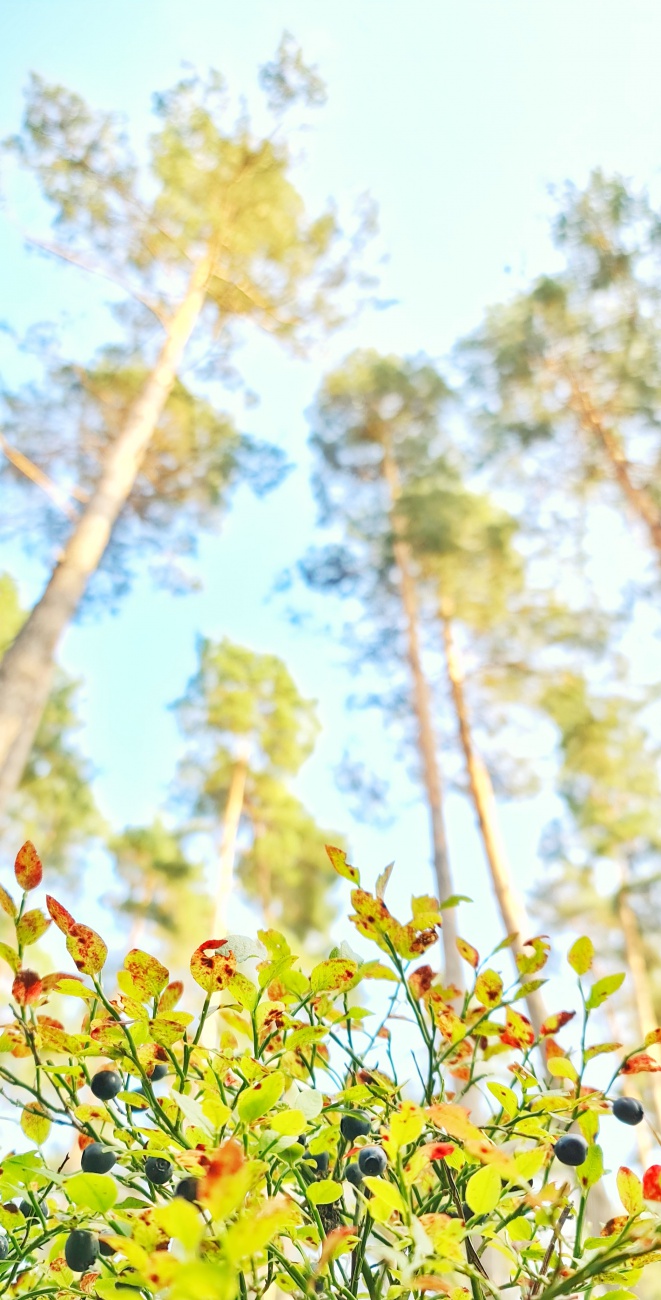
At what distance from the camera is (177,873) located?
56.2 ft

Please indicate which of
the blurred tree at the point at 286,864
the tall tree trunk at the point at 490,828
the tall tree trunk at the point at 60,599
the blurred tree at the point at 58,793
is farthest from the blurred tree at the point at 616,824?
the blurred tree at the point at 58,793

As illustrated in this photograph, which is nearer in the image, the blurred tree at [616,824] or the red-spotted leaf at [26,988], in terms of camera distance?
the red-spotted leaf at [26,988]

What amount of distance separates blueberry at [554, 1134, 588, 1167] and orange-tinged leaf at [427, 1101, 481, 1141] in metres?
0.26

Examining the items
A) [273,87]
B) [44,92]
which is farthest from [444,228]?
[44,92]

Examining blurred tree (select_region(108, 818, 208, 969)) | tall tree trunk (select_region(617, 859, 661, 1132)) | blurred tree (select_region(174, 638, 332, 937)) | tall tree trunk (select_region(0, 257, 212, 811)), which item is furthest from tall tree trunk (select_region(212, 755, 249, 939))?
tall tree trunk (select_region(617, 859, 661, 1132))

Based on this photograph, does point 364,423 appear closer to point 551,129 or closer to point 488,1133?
point 551,129

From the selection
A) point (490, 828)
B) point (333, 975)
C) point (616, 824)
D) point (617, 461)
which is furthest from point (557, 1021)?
point (616, 824)

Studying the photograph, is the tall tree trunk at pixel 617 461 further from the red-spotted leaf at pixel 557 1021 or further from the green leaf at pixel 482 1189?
the green leaf at pixel 482 1189

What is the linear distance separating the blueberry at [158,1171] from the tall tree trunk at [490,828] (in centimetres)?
509

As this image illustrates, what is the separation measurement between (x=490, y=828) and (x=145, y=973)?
7888mm

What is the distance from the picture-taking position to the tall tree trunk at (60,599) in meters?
5.00

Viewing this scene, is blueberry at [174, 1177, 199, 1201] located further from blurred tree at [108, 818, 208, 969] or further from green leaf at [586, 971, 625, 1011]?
blurred tree at [108, 818, 208, 969]

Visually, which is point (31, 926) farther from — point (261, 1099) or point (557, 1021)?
point (557, 1021)

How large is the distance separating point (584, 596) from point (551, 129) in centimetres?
679
